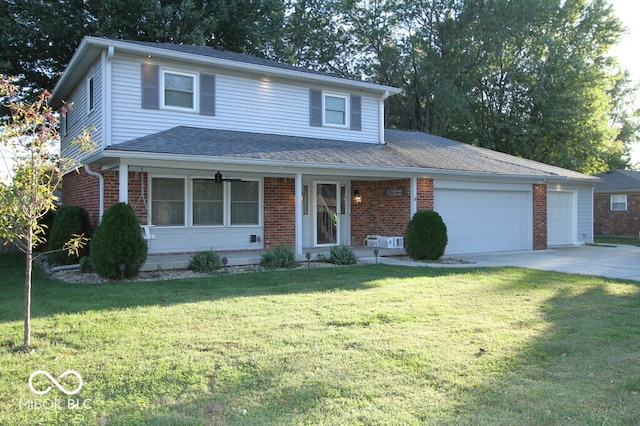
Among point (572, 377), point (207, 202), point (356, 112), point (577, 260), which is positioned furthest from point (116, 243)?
point (577, 260)

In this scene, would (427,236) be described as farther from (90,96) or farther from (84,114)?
(84,114)

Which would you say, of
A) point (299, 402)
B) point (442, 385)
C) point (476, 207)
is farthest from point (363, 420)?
point (476, 207)

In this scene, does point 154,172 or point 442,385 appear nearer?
point 442,385

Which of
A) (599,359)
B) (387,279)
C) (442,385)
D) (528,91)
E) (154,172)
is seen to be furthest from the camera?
(528,91)

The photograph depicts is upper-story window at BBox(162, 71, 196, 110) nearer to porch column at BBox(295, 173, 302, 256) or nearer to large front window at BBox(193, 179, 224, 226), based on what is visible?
large front window at BBox(193, 179, 224, 226)

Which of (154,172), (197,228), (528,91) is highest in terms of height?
(528,91)

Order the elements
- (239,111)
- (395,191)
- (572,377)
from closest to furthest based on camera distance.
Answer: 1. (572,377)
2. (239,111)
3. (395,191)

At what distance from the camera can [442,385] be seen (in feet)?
12.7

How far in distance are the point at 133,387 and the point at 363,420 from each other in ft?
5.89

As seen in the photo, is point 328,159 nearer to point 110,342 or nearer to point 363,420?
point 110,342

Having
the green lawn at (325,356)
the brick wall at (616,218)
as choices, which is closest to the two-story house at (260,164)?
the green lawn at (325,356)

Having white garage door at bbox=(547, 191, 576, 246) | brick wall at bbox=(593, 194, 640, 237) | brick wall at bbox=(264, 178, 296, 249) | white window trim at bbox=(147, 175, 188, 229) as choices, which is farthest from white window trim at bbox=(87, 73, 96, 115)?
brick wall at bbox=(593, 194, 640, 237)

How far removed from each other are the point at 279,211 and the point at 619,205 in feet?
65.1

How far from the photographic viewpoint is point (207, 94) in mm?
12273
